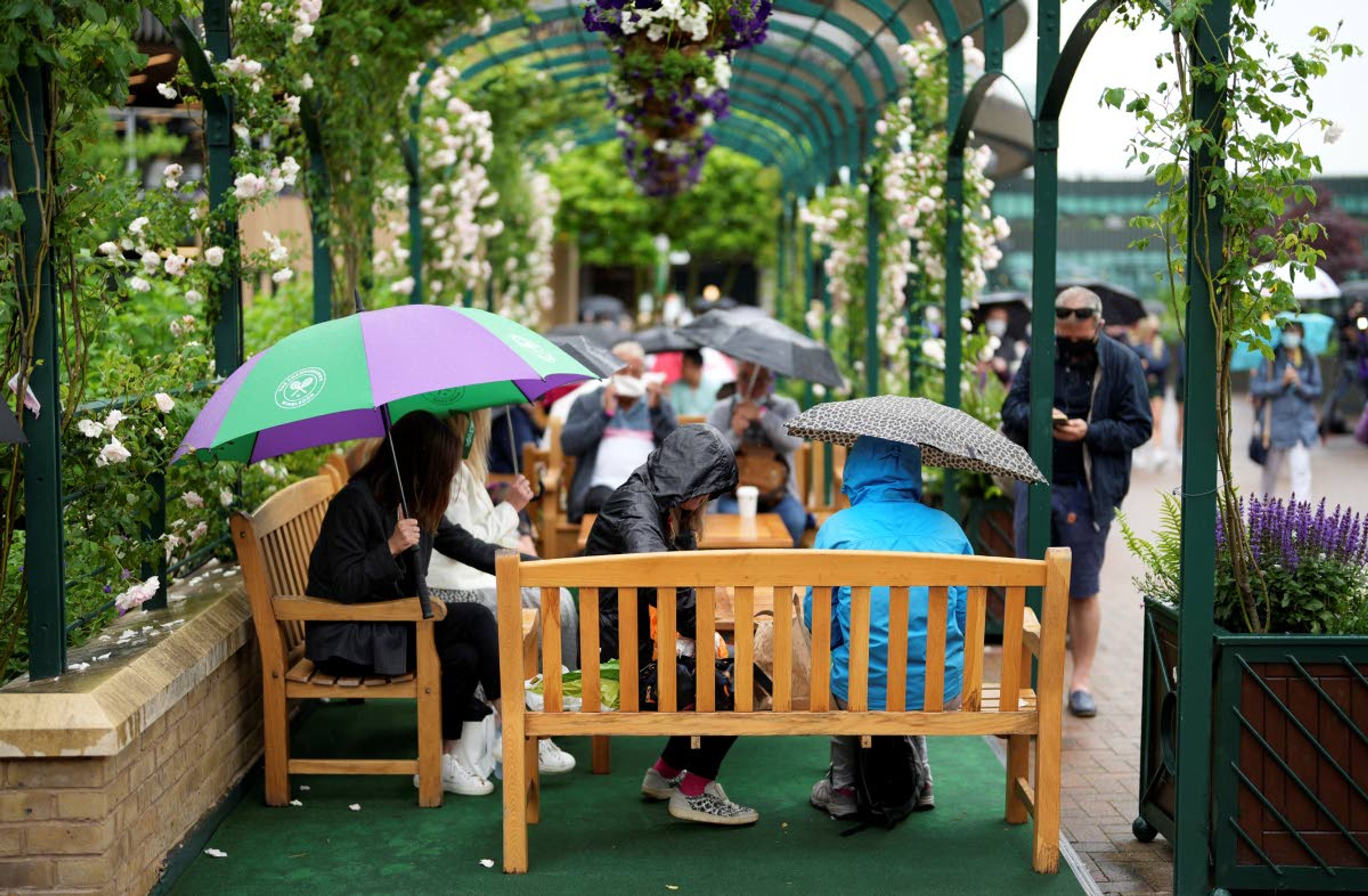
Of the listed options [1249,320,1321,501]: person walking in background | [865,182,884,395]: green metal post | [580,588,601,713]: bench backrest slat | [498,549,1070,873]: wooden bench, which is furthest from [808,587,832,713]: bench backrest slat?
[1249,320,1321,501]: person walking in background


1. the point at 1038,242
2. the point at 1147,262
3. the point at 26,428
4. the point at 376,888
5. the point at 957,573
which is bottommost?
the point at 376,888

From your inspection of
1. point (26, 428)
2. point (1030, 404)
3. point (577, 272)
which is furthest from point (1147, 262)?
point (26, 428)

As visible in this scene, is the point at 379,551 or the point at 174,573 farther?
the point at 174,573

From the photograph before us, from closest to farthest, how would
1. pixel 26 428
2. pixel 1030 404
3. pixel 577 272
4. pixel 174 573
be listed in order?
pixel 26 428, pixel 174 573, pixel 1030 404, pixel 577 272

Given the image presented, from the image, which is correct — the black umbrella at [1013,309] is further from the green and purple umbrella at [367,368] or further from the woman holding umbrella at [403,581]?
the green and purple umbrella at [367,368]

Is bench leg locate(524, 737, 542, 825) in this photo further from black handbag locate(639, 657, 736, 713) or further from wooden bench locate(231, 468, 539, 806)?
black handbag locate(639, 657, 736, 713)

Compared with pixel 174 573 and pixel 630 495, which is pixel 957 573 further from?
pixel 174 573

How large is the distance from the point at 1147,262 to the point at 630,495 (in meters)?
41.6

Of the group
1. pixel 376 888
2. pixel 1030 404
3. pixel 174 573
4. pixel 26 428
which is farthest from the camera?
pixel 1030 404

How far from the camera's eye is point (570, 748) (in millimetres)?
5715

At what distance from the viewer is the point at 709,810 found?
4.74m

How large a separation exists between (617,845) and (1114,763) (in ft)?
6.88

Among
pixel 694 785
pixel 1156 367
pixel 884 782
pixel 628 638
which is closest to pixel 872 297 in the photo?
pixel 884 782

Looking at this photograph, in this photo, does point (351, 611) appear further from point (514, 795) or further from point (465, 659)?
point (514, 795)
